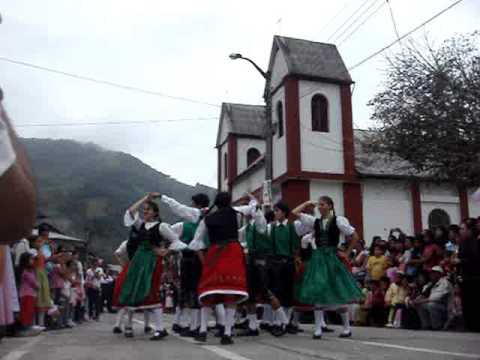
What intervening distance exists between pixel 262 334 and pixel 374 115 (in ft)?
38.3

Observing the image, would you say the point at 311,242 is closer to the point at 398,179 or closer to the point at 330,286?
the point at 330,286

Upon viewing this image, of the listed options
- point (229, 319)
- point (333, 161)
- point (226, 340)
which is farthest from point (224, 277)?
point (333, 161)

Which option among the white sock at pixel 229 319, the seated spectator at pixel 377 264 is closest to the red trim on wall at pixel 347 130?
the seated spectator at pixel 377 264

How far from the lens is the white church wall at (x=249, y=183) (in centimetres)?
3331

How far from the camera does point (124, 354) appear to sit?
648 centimetres

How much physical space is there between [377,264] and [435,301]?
2.95 m

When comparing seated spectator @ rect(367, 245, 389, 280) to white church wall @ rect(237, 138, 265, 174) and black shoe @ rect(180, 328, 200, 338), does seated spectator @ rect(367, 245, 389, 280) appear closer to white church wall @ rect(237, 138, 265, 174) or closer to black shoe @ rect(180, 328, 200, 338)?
black shoe @ rect(180, 328, 200, 338)

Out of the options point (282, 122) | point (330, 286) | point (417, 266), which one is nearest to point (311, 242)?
point (330, 286)

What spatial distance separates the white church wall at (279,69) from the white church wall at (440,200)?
8302 millimetres

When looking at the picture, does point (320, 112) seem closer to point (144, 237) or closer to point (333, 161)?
point (333, 161)

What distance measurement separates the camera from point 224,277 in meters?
7.89

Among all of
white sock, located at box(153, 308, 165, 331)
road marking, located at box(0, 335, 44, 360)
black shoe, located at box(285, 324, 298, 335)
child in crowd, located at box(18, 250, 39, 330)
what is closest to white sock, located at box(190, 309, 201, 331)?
white sock, located at box(153, 308, 165, 331)

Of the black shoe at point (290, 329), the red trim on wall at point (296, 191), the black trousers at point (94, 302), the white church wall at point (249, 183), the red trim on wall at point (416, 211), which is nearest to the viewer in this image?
the black shoe at point (290, 329)

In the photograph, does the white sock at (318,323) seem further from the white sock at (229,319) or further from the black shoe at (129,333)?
the black shoe at (129,333)
